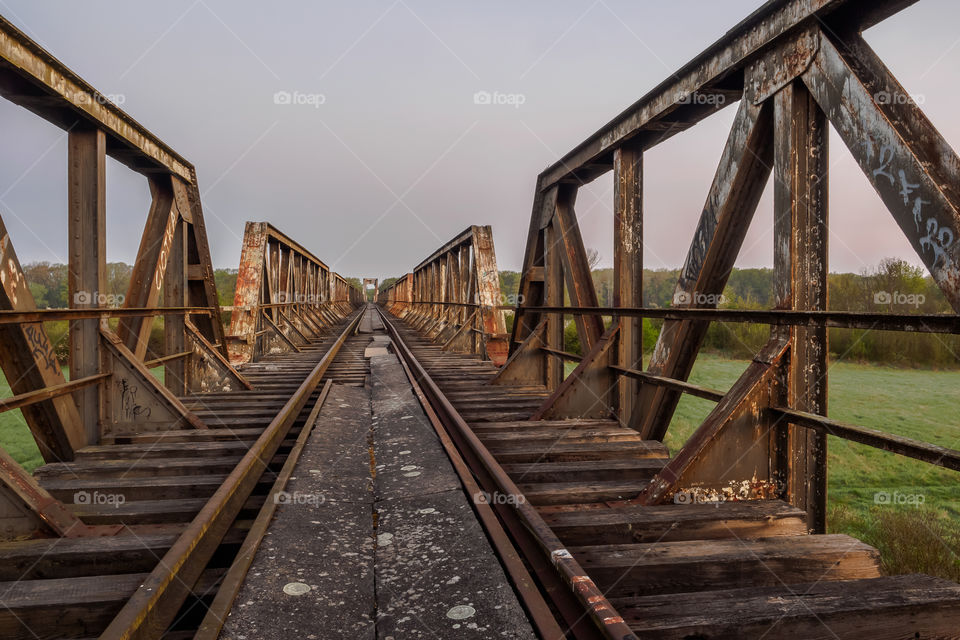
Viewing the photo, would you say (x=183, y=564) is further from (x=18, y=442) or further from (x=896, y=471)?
(x=896, y=471)

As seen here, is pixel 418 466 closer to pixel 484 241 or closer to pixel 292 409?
pixel 292 409

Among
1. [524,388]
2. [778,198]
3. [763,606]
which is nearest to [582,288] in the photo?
[524,388]

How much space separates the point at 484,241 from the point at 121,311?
24.7ft

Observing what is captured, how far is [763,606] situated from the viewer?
6.52 feet

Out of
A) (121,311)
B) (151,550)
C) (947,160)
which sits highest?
(947,160)

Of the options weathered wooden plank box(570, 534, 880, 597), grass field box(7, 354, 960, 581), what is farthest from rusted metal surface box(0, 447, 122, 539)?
grass field box(7, 354, 960, 581)

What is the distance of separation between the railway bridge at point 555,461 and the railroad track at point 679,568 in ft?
0.04

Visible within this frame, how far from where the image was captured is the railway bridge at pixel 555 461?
6.67 ft

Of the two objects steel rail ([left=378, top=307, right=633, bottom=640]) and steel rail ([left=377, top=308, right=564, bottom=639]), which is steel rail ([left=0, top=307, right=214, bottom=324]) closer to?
steel rail ([left=377, top=308, right=564, bottom=639])

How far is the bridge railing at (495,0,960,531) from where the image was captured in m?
2.20

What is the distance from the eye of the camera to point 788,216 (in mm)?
2912
